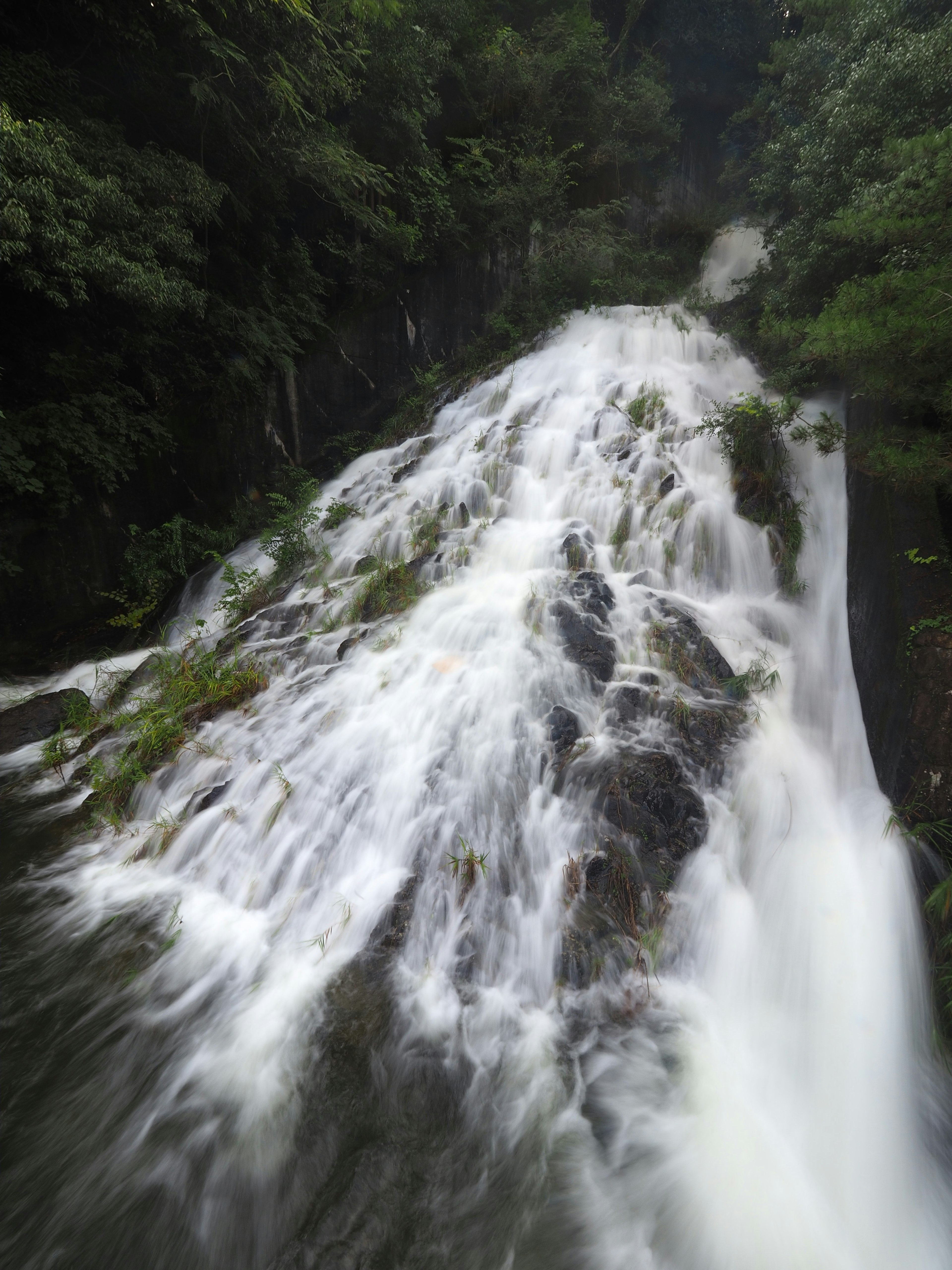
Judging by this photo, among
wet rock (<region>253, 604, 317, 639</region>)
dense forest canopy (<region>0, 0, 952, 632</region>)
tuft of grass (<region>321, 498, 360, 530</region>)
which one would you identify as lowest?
wet rock (<region>253, 604, 317, 639</region>)

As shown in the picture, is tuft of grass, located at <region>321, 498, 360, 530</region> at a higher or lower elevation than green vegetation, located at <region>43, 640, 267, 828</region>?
higher

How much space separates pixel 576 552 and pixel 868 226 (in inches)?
139

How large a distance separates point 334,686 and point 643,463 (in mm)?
4980

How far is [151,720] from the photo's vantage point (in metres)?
5.12

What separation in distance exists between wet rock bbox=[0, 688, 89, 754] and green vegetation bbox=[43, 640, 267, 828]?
0.15 meters

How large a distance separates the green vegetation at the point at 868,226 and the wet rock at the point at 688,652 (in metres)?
1.88

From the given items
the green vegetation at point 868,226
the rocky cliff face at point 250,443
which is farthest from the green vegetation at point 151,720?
the green vegetation at point 868,226

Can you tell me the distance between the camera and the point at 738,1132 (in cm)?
248

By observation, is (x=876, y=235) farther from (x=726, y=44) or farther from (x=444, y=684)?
(x=726, y=44)

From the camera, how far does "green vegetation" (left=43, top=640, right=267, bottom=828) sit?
4535mm

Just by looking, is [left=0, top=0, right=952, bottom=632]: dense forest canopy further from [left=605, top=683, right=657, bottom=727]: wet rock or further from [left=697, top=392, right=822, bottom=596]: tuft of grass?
[left=605, top=683, right=657, bottom=727]: wet rock

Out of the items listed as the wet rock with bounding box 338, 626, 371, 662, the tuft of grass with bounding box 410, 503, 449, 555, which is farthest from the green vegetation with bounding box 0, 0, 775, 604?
the wet rock with bounding box 338, 626, 371, 662

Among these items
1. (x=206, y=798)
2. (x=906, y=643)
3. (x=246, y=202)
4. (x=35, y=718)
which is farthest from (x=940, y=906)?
(x=246, y=202)

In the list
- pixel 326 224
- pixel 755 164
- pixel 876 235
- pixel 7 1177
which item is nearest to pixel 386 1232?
pixel 7 1177
